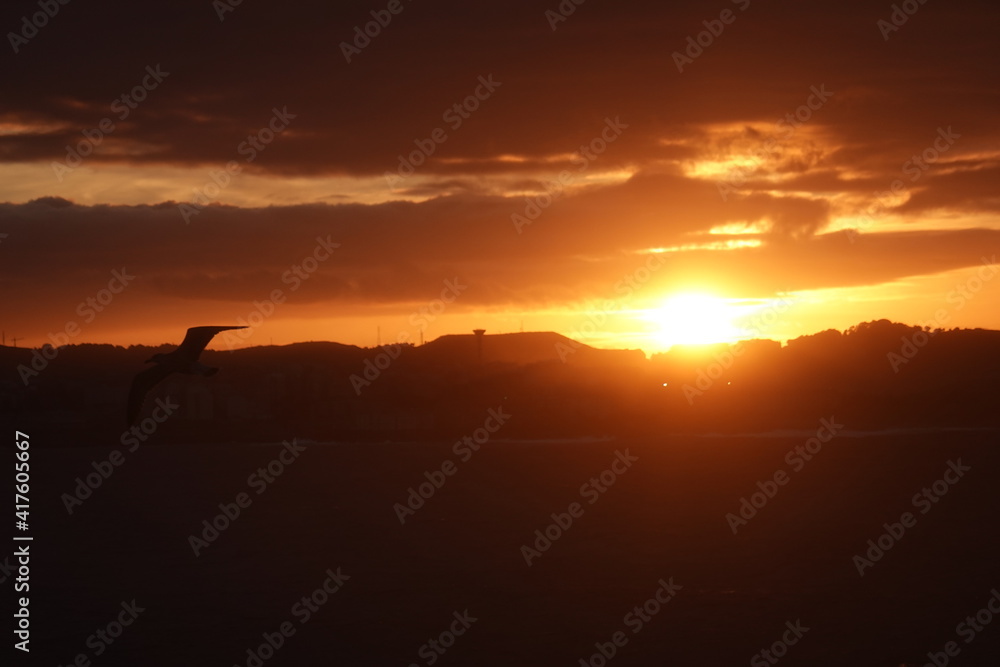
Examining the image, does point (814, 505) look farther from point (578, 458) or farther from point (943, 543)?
point (578, 458)

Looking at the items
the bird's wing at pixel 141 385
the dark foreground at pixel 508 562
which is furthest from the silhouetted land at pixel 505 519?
the bird's wing at pixel 141 385

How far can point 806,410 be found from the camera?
5828 cm

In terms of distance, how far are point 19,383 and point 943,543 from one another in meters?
46.6
